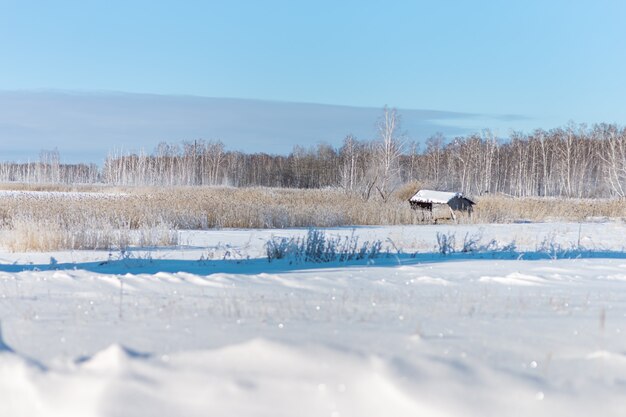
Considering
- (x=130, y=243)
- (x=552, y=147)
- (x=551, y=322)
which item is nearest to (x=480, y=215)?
(x=130, y=243)

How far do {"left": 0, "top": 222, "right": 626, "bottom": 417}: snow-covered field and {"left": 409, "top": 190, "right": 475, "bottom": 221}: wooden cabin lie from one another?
18.4 meters

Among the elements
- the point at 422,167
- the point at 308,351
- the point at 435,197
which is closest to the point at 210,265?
the point at 308,351

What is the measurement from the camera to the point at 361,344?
363 centimetres

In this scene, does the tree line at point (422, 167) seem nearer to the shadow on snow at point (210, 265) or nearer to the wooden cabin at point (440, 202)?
the wooden cabin at point (440, 202)

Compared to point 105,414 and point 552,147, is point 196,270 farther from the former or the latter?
point 552,147

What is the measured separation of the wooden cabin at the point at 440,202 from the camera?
79.8 feet

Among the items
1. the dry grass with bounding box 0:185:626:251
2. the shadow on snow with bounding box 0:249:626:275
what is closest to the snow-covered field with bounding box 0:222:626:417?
the shadow on snow with bounding box 0:249:626:275

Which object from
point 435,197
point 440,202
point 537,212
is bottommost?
point 537,212

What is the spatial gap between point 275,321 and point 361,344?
0.80 meters

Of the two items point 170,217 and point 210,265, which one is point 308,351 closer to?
point 210,265

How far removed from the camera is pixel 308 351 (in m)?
3.48

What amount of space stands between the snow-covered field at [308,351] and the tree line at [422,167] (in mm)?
28342

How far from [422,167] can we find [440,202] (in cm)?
4974

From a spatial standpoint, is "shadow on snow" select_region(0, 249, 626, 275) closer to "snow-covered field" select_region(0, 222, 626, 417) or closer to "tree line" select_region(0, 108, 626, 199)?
"snow-covered field" select_region(0, 222, 626, 417)
